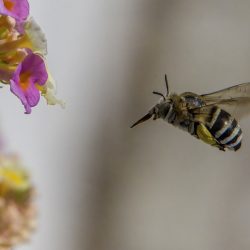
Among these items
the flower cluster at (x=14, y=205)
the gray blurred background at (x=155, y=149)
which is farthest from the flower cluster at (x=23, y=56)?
the gray blurred background at (x=155, y=149)

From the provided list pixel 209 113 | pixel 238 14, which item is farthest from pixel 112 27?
pixel 209 113

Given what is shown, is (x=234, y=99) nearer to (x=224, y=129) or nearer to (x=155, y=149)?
(x=224, y=129)

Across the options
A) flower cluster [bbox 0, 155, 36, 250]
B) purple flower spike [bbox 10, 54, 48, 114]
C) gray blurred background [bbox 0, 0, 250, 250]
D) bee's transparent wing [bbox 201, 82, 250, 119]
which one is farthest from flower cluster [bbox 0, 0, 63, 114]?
gray blurred background [bbox 0, 0, 250, 250]

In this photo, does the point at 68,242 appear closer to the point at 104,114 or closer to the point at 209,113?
the point at 104,114

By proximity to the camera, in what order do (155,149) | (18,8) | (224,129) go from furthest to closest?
(155,149), (224,129), (18,8)

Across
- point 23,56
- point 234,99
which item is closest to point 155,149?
point 234,99

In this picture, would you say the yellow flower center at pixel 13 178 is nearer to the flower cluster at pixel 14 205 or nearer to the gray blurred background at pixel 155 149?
the flower cluster at pixel 14 205
